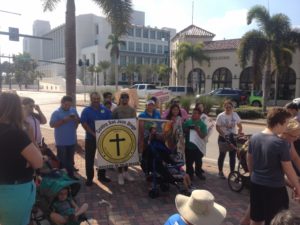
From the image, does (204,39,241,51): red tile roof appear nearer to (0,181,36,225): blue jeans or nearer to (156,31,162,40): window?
(0,181,36,225): blue jeans

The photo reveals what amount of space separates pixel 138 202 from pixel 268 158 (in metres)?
2.81

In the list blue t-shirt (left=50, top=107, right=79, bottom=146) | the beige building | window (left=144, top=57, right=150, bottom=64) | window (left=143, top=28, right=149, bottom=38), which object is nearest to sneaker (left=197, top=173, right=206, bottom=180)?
blue t-shirt (left=50, top=107, right=79, bottom=146)

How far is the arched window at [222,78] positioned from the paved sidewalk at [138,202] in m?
35.3

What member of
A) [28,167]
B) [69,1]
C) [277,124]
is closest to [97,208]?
[28,167]

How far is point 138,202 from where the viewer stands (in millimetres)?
5953

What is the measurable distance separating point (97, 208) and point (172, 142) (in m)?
2.10

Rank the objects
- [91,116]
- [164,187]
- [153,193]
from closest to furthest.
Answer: [153,193] < [164,187] < [91,116]

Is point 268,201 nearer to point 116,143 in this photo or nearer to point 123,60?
point 116,143

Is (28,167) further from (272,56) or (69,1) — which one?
(272,56)

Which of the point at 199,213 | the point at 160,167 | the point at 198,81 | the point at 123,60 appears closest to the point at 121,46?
the point at 123,60

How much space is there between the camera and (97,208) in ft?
18.5

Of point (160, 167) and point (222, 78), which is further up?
point (222, 78)

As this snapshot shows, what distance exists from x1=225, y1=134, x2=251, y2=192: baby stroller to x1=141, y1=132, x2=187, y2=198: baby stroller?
3.45 ft

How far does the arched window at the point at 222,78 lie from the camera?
137 feet
